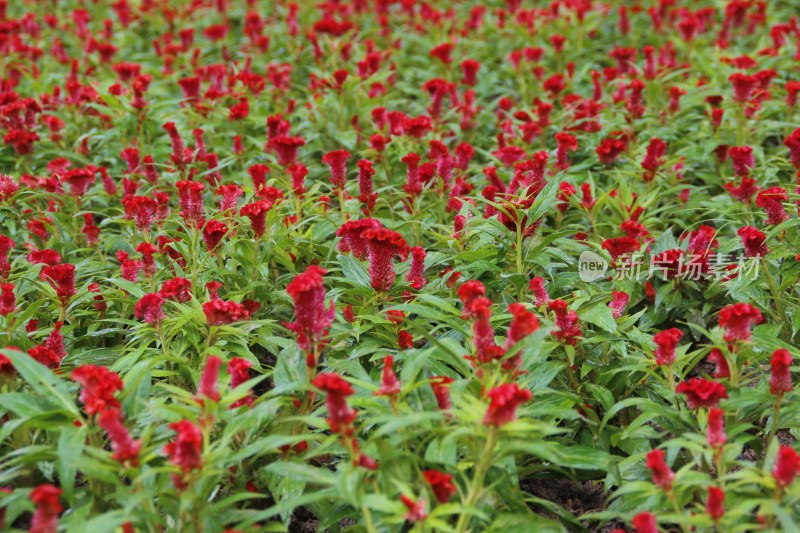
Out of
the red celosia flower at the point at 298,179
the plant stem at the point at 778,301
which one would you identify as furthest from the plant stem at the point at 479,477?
the red celosia flower at the point at 298,179

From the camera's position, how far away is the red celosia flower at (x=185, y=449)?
228 centimetres

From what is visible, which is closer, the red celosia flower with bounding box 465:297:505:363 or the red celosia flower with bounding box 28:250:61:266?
the red celosia flower with bounding box 465:297:505:363

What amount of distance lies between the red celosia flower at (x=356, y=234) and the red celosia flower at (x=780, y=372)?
145cm

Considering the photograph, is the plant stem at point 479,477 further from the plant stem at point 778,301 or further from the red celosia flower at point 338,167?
the red celosia flower at point 338,167

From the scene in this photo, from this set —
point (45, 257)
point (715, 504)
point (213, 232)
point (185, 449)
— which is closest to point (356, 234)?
point (213, 232)

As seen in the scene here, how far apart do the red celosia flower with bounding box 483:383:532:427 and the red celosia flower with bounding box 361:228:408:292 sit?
847 millimetres

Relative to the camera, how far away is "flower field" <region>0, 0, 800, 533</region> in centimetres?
251

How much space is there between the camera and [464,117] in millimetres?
5613

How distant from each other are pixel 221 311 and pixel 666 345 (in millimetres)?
1539

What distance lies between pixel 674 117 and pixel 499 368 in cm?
338

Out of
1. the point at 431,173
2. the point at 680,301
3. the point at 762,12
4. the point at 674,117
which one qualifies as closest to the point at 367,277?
the point at 431,173

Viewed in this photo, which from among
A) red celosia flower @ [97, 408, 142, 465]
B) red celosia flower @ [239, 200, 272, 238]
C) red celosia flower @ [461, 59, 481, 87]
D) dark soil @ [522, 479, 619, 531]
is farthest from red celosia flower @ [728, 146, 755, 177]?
red celosia flower @ [97, 408, 142, 465]

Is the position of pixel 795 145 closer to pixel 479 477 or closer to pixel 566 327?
pixel 566 327

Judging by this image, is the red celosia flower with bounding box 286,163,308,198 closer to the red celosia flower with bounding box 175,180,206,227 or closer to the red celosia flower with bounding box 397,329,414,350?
the red celosia flower with bounding box 175,180,206,227
